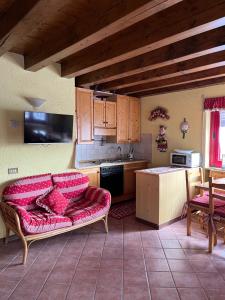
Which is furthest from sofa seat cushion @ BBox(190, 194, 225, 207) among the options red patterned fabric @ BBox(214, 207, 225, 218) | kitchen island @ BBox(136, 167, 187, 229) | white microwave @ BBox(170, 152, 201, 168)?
white microwave @ BBox(170, 152, 201, 168)

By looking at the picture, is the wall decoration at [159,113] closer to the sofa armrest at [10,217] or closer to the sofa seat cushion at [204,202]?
the sofa seat cushion at [204,202]

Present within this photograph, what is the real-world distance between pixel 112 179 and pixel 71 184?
118 cm

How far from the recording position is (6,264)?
2.51 metres

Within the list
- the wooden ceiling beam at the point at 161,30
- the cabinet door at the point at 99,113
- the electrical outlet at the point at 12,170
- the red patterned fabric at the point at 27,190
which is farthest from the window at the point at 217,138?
the electrical outlet at the point at 12,170

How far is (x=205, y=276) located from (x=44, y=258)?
1740mm

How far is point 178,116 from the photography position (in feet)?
14.7

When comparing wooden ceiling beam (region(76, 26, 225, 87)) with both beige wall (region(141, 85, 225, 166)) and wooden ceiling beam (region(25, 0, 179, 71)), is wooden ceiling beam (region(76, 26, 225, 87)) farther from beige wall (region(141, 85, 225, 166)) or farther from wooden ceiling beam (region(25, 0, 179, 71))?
beige wall (region(141, 85, 225, 166))

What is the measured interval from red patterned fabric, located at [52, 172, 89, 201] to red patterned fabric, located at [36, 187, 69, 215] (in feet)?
0.63

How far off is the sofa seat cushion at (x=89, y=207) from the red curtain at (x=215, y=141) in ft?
7.00

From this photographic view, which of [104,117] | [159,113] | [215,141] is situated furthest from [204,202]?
[104,117]

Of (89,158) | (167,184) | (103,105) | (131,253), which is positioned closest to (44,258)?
(131,253)

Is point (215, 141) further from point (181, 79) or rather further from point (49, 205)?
point (49, 205)

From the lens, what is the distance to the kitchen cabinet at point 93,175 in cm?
397

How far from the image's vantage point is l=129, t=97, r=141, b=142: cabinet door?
16.4ft
